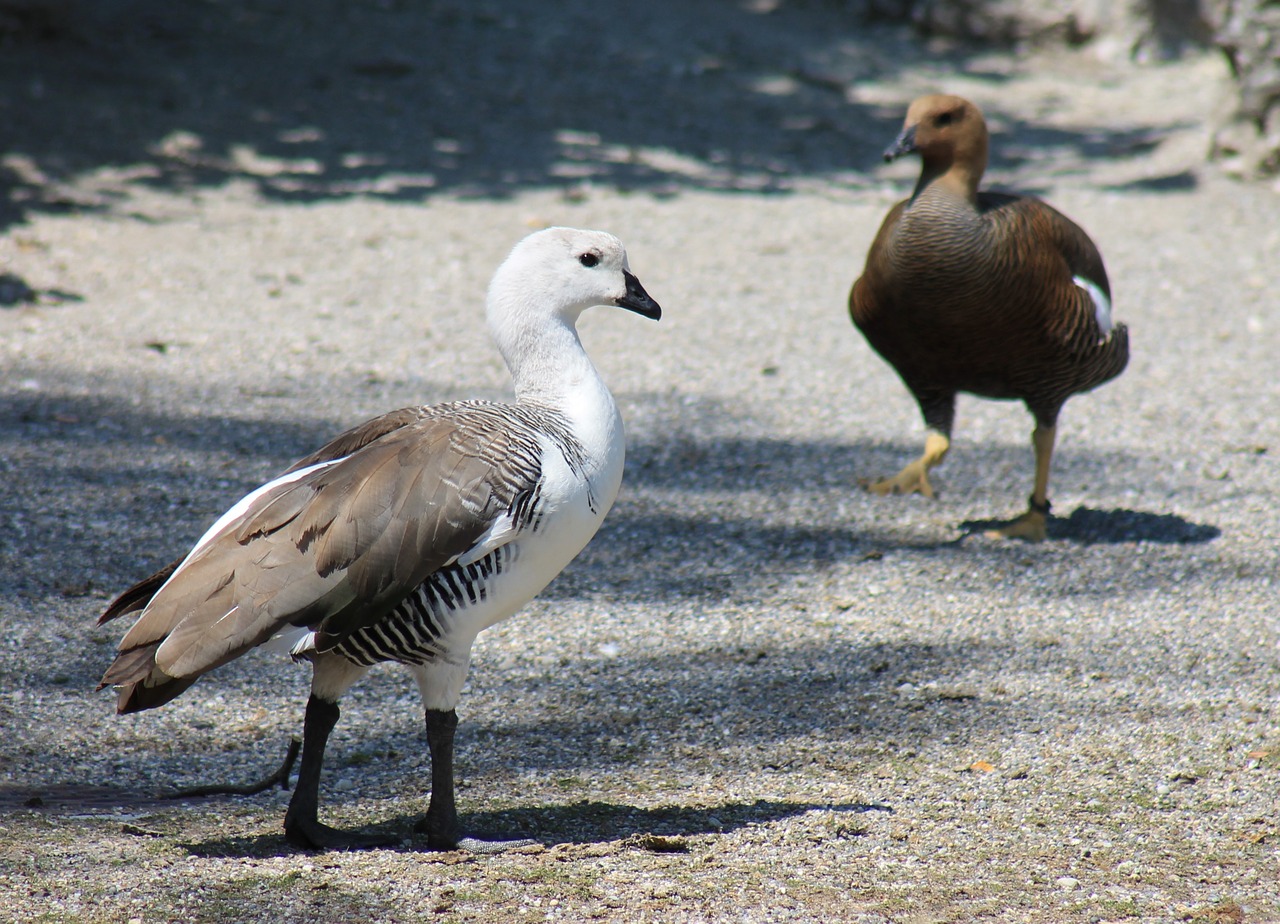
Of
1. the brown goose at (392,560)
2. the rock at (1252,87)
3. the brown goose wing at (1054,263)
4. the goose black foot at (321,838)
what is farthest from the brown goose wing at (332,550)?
the rock at (1252,87)

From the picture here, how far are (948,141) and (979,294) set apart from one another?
77cm

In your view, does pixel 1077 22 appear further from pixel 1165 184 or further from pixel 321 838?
pixel 321 838

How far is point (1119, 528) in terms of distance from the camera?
5930 mm

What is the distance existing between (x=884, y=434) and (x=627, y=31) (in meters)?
9.74

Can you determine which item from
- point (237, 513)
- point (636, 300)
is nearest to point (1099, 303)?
point (636, 300)

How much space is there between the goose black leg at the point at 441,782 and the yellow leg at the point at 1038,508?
3.23m

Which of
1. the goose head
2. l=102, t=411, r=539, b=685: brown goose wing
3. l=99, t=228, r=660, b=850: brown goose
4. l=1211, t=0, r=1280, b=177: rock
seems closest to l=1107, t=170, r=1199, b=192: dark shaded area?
l=1211, t=0, r=1280, b=177: rock

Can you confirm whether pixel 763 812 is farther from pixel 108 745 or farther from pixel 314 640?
pixel 108 745

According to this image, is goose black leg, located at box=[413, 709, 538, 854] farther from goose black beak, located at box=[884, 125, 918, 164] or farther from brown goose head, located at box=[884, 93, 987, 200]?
goose black beak, located at box=[884, 125, 918, 164]

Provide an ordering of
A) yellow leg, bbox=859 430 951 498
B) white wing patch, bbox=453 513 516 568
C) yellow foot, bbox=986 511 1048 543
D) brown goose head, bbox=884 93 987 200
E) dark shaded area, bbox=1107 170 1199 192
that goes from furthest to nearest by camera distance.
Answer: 1. dark shaded area, bbox=1107 170 1199 192
2. yellow leg, bbox=859 430 951 498
3. yellow foot, bbox=986 511 1048 543
4. brown goose head, bbox=884 93 987 200
5. white wing patch, bbox=453 513 516 568

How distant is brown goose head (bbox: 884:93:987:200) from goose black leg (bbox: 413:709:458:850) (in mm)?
3290

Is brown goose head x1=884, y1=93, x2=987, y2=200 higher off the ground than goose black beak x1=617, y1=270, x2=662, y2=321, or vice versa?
brown goose head x1=884, y1=93, x2=987, y2=200

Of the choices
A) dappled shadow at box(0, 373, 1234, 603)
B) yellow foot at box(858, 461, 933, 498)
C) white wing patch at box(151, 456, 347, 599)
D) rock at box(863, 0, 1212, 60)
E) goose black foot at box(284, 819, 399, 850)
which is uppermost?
rock at box(863, 0, 1212, 60)

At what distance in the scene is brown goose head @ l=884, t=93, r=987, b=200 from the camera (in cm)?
554
